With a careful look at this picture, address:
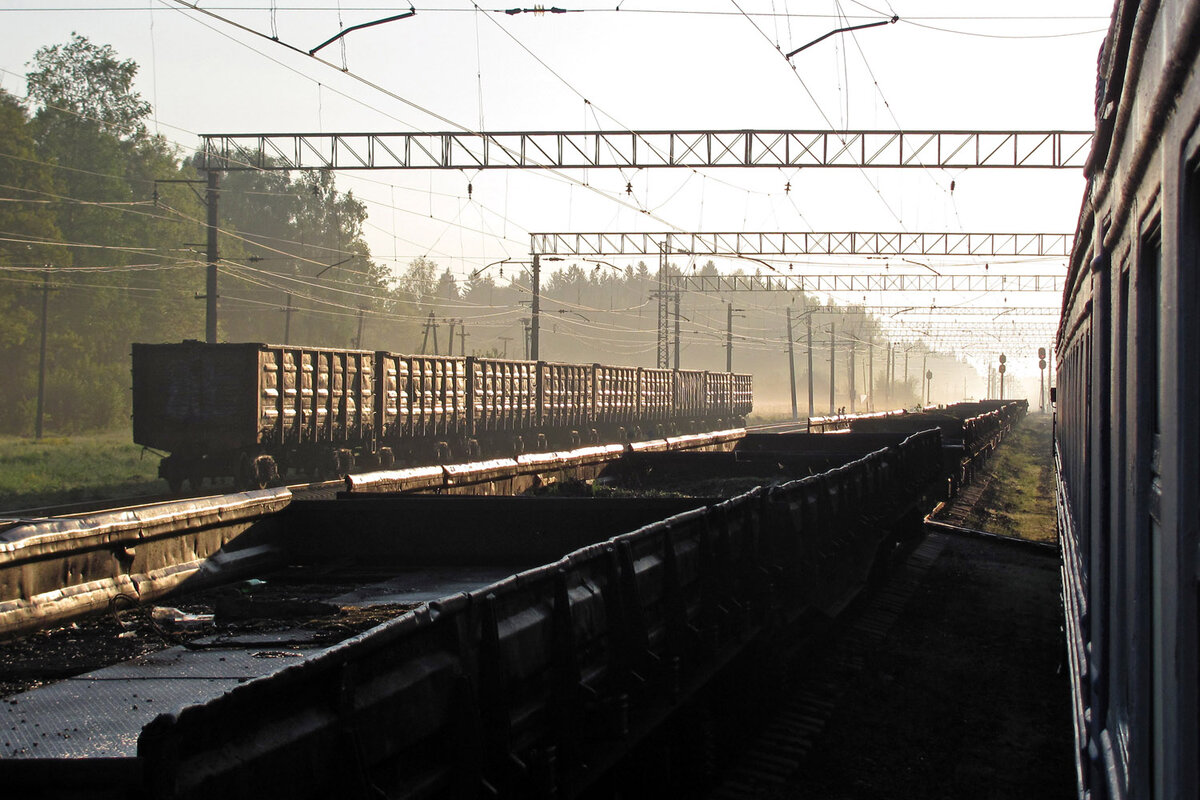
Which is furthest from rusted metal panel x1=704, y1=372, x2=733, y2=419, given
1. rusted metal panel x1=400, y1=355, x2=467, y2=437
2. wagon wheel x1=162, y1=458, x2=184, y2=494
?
wagon wheel x1=162, y1=458, x2=184, y2=494

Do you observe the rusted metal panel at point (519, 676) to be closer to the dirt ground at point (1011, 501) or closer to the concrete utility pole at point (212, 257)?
the dirt ground at point (1011, 501)

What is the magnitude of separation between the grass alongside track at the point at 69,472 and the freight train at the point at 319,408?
186cm

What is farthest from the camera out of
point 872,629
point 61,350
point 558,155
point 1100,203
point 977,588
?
point 61,350

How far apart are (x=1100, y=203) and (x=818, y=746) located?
3781 millimetres

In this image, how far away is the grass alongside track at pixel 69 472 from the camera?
21516 mm

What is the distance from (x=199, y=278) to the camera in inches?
2295

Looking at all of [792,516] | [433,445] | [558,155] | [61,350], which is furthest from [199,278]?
[792,516]

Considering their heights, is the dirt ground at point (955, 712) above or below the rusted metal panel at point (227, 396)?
below

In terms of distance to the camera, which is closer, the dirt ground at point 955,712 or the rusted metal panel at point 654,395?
the dirt ground at point 955,712

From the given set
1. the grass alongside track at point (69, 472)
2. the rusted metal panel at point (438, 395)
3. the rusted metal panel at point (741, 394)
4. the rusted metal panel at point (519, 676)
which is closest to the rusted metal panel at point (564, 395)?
the rusted metal panel at point (438, 395)

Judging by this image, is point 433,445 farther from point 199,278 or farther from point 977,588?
point 199,278

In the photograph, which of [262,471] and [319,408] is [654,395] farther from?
[262,471]

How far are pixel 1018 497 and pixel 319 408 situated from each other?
1437 cm

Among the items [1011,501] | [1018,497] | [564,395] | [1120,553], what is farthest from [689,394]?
[1120,553]
